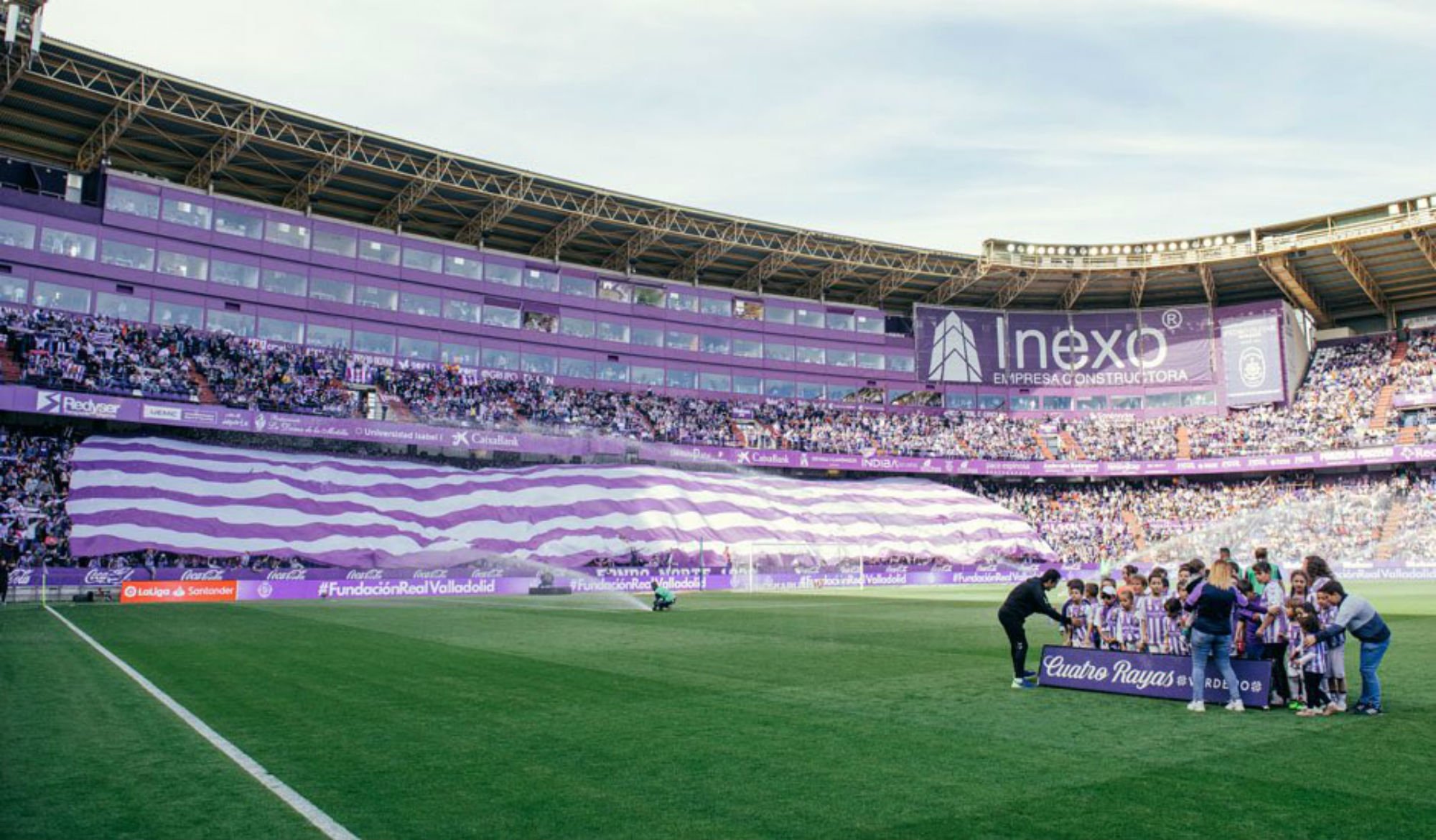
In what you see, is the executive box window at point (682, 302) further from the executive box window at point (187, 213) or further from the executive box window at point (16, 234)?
the executive box window at point (16, 234)

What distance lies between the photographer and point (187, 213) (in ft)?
179

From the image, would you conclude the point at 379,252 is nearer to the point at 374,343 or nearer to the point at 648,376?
the point at 374,343

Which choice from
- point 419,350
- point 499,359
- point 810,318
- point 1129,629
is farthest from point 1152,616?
point 810,318

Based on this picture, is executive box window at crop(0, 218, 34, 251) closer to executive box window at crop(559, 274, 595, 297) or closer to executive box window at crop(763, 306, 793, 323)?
executive box window at crop(559, 274, 595, 297)

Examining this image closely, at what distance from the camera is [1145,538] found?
67.6m

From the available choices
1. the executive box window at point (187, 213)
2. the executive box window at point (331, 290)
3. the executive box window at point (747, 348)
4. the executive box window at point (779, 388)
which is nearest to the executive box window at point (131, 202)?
the executive box window at point (187, 213)

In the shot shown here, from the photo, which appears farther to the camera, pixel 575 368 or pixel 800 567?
pixel 575 368

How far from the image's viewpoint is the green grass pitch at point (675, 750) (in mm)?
7000

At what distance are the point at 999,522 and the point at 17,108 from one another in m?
61.8

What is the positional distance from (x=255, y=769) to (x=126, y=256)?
53018 mm

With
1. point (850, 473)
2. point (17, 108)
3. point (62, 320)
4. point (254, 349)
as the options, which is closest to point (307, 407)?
point (254, 349)

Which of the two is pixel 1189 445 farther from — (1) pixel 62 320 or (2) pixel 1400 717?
(1) pixel 62 320

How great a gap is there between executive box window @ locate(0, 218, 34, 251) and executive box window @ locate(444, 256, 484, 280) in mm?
22248

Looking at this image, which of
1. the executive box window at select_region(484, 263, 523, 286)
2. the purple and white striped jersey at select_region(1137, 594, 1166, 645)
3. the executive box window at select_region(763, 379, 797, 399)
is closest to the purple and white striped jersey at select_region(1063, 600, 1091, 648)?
the purple and white striped jersey at select_region(1137, 594, 1166, 645)
